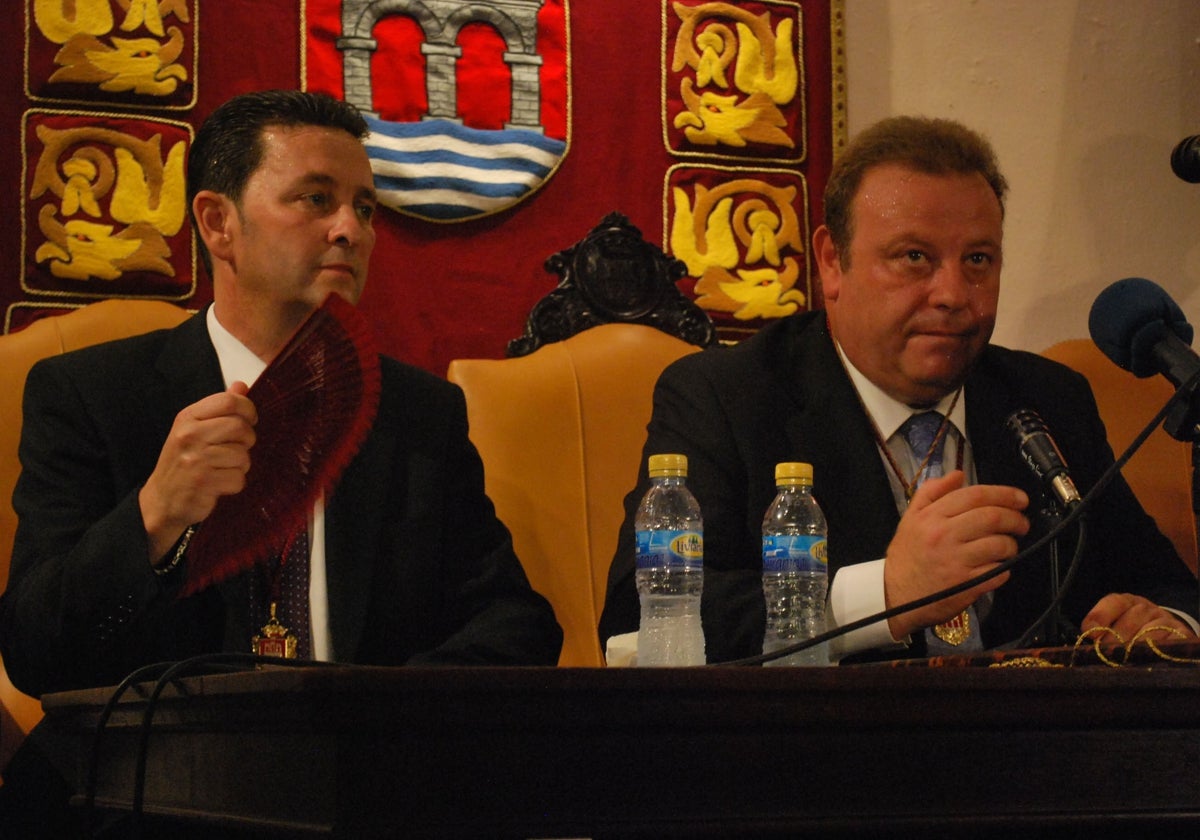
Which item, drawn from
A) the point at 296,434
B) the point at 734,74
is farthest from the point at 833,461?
the point at 734,74

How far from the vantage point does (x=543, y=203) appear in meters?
3.17

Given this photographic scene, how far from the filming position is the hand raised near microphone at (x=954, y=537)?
4.94ft

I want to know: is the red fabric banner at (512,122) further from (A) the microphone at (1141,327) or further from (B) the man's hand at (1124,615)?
(A) the microphone at (1141,327)

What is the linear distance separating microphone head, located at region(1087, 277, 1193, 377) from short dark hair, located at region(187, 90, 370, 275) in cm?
136

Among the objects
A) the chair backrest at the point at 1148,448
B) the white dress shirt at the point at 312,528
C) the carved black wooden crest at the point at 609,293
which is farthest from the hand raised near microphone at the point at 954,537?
the chair backrest at the point at 1148,448

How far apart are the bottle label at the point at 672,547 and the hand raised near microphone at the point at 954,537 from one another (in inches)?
9.5

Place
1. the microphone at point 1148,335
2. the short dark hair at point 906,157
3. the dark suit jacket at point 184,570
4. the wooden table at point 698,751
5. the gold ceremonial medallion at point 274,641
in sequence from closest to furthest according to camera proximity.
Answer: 1. the wooden table at point 698,751
2. the microphone at point 1148,335
3. the dark suit jacket at point 184,570
4. the gold ceremonial medallion at point 274,641
5. the short dark hair at point 906,157

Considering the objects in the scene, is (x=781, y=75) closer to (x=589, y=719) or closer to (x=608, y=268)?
(x=608, y=268)

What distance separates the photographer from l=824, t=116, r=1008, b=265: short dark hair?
2.20 metres

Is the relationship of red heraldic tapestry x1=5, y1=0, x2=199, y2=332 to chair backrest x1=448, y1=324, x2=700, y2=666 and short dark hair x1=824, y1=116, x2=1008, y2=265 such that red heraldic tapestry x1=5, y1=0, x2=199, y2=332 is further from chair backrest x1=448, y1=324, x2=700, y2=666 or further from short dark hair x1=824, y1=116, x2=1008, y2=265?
short dark hair x1=824, y1=116, x2=1008, y2=265

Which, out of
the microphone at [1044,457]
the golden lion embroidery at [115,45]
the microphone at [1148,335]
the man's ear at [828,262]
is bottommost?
the microphone at [1044,457]

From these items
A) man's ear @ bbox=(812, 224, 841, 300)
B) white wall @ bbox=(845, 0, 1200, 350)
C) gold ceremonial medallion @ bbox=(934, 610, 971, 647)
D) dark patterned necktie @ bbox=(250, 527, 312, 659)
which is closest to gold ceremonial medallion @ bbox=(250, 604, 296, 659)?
dark patterned necktie @ bbox=(250, 527, 312, 659)

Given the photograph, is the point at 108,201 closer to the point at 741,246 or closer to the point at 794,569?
the point at 741,246

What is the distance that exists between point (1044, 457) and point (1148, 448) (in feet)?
5.74
